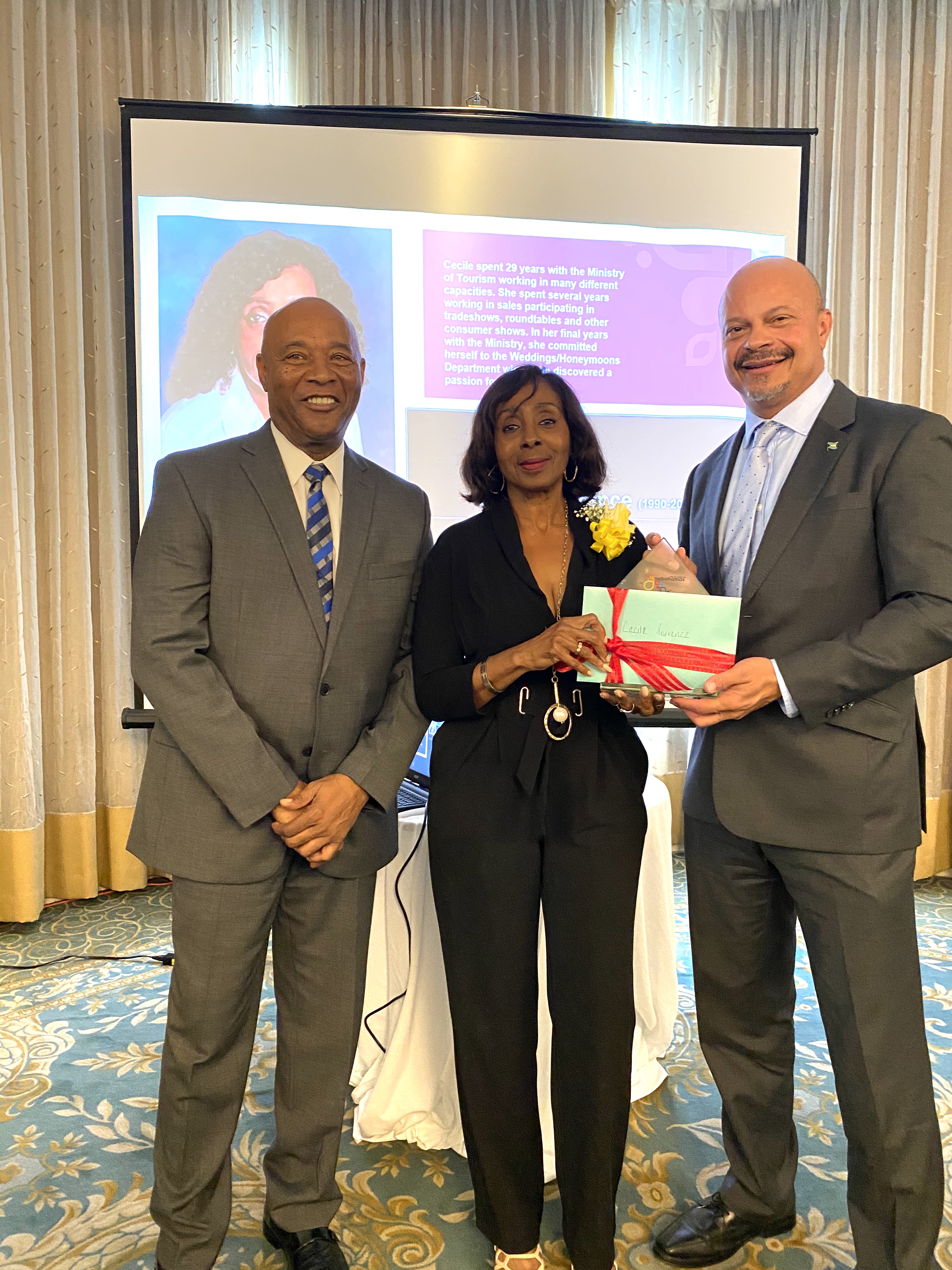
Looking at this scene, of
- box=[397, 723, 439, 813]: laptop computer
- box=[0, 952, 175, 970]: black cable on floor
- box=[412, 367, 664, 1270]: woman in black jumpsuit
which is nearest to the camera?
box=[412, 367, 664, 1270]: woman in black jumpsuit

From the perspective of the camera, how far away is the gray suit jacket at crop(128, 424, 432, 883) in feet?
5.79

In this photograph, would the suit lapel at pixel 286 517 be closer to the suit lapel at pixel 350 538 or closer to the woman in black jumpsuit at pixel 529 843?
the suit lapel at pixel 350 538

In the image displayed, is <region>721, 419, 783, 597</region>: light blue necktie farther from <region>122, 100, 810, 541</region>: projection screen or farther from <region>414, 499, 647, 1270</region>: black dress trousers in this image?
<region>122, 100, 810, 541</region>: projection screen

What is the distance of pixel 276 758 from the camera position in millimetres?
1806

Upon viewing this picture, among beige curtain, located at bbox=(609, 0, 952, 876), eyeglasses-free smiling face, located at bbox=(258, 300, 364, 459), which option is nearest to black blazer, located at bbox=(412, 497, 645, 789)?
eyeglasses-free smiling face, located at bbox=(258, 300, 364, 459)

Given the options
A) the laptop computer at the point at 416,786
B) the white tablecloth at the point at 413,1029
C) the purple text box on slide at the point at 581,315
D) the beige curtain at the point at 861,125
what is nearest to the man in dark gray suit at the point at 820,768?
the white tablecloth at the point at 413,1029

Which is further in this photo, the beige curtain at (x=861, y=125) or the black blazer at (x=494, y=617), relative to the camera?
the beige curtain at (x=861, y=125)

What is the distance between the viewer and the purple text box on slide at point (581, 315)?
146 inches

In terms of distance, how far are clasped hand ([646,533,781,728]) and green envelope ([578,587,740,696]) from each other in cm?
2

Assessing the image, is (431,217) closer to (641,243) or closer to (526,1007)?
(641,243)

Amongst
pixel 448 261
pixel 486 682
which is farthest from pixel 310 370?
pixel 448 261

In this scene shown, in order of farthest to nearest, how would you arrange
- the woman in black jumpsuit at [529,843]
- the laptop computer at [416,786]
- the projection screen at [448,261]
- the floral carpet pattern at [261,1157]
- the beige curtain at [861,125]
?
the beige curtain at [861,125]
the projection screen at [448,261]
the laptop computer at [416,786]
the floral carpet pattern at [261,1157]
the woman in black jumpsuit at [529,843]

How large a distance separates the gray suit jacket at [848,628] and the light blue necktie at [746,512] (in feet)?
0.25

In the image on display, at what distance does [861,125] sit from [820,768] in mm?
3689
